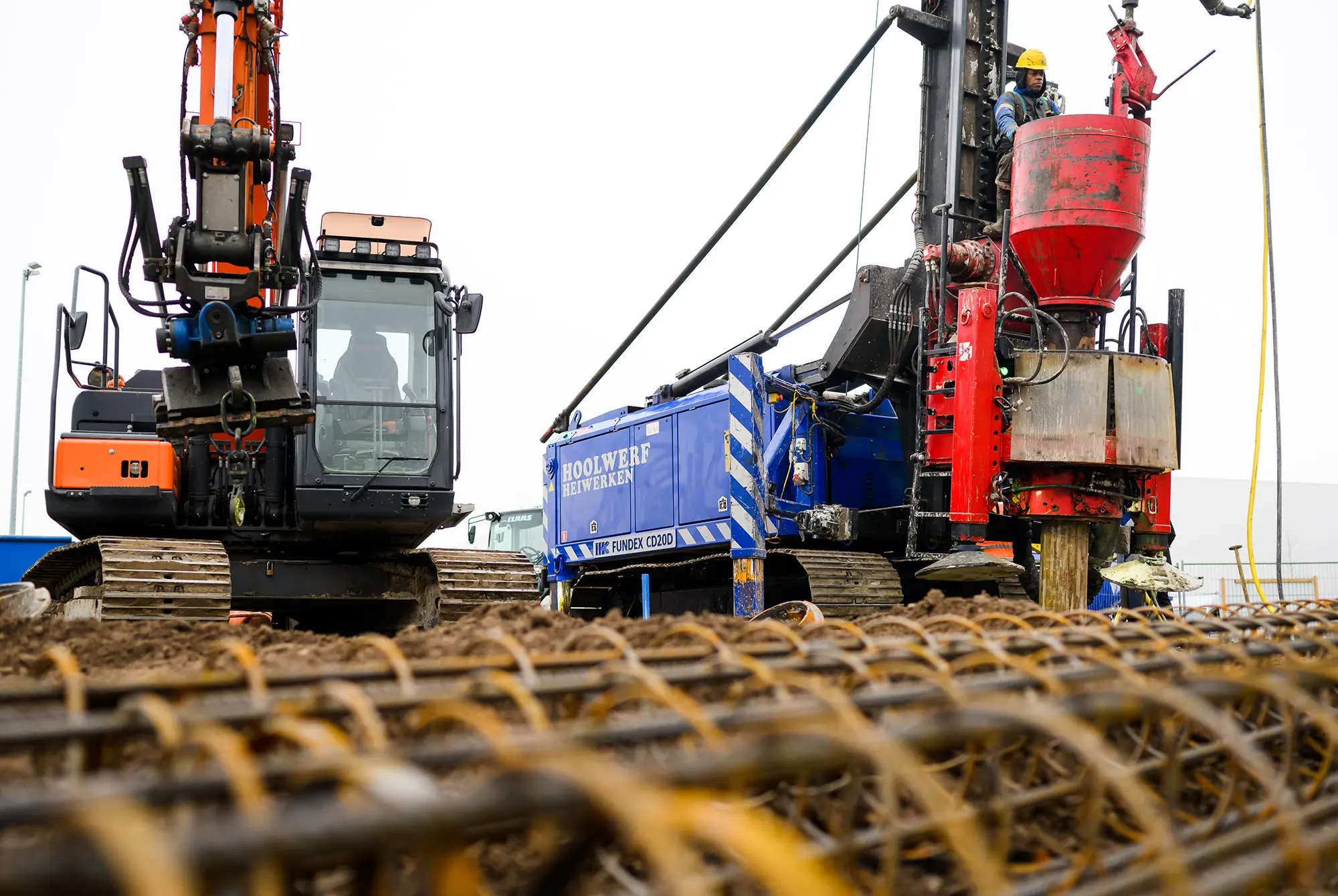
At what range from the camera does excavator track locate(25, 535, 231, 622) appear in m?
7.47

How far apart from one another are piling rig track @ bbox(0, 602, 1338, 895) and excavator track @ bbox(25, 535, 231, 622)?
448 cm

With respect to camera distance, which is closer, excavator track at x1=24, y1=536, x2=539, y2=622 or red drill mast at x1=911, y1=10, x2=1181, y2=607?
red drill mast at x1=911, y1=10, x2=1181, y2=607

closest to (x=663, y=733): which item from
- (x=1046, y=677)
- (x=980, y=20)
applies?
(x=1046, y=677)

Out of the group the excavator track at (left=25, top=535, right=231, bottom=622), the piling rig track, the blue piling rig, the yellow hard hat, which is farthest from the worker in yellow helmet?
the excavator track at (left=25, top=535, right=231, bottom=622)

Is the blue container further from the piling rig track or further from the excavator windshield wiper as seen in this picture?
the piling rig track

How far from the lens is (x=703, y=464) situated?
9625 millimetres

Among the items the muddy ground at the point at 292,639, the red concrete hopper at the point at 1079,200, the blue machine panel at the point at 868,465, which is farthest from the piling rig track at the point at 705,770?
the blue machine panel at the point at 868,465

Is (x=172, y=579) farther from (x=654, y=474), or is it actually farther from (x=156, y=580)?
(x=654, y=474)

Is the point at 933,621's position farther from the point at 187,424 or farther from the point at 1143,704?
the point at 187,424

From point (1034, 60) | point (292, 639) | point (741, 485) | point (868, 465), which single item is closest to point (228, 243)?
point (292, 639)

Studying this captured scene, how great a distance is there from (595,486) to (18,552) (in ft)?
24.0

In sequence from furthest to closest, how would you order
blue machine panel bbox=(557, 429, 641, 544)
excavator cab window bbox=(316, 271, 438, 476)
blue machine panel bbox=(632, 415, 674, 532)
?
blue machine panel bbox=(557, 429, 641, 544) → blue machine panel bbox=(632, 415, 674, 532) → excavator cab window bbox=(316, 271, 438, 476)

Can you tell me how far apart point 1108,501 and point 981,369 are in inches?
41.5

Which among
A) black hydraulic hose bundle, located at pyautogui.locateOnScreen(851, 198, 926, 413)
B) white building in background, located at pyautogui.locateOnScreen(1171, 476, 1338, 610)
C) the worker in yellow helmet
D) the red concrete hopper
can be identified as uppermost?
the worker in yellow helmet
